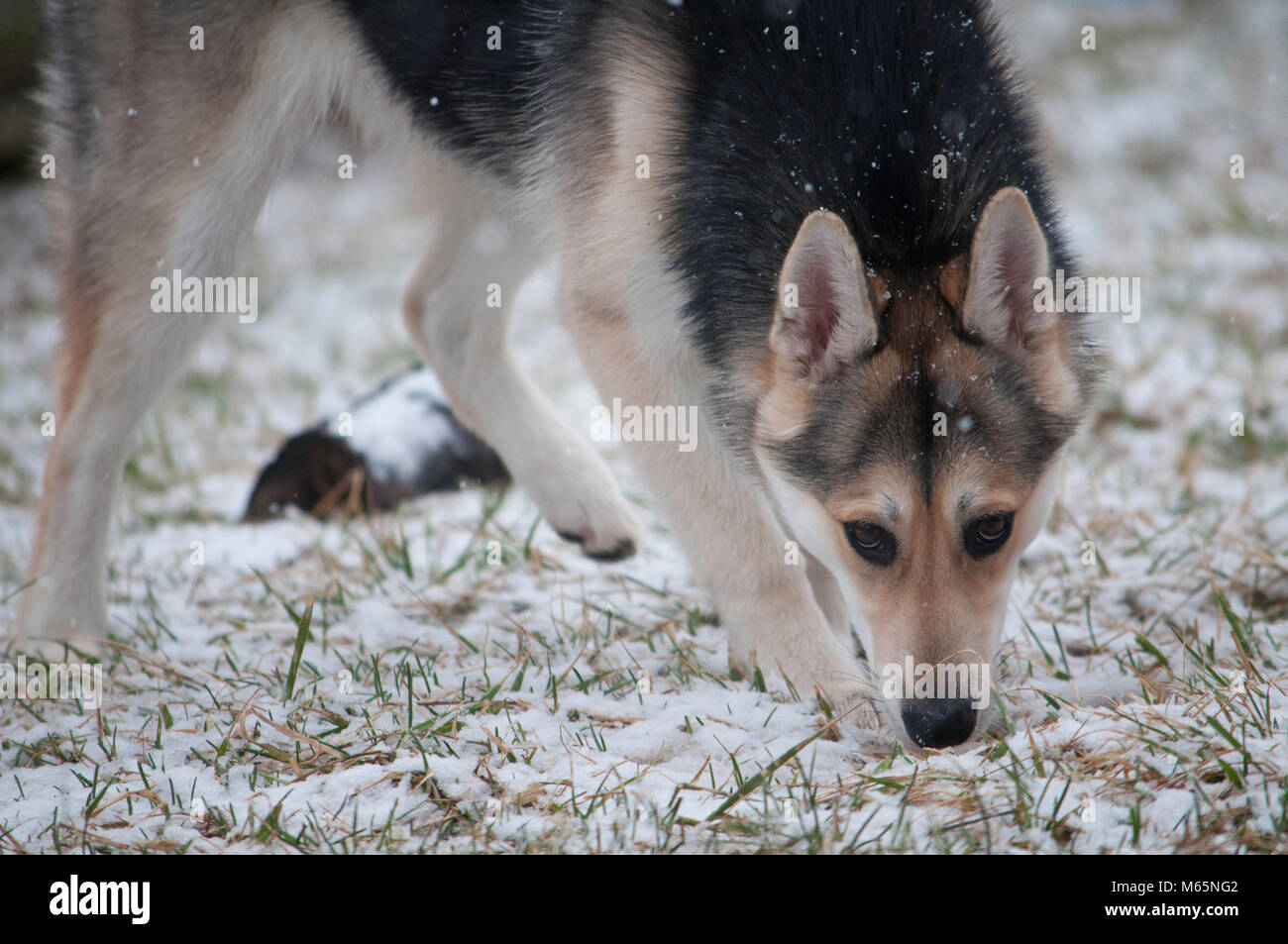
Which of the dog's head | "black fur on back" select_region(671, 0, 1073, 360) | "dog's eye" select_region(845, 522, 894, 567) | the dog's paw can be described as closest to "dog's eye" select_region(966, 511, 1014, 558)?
the dog's head

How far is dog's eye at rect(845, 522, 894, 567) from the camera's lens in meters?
2.74

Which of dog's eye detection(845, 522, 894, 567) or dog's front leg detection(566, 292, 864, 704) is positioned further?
dog's front leg detection(566, 292, 864, 704)

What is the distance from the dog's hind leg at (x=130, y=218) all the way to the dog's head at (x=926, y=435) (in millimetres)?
1961

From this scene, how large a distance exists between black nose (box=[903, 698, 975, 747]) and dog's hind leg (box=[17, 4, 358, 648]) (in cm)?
254

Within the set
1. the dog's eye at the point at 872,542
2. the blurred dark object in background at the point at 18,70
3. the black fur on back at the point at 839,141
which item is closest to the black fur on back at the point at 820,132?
the black fur on back at the point at 839,141

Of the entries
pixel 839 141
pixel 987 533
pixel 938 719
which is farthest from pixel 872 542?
pixel 839 141

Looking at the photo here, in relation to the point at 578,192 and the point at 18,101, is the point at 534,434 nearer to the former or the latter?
the point at 578,192

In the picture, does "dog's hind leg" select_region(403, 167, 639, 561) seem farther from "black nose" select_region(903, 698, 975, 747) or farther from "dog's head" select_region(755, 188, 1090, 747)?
"black nose" select_region(903, 698, 975, 747)

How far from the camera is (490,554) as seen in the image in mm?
4086

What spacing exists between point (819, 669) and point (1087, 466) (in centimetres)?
251

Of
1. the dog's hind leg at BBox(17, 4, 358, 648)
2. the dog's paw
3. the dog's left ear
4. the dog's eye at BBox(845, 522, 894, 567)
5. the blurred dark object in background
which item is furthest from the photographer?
the blurred dark object in background

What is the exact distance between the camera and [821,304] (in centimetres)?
272

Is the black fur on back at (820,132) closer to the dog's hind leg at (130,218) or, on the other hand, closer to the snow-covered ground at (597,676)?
the snow-covered ground at (597,676)
